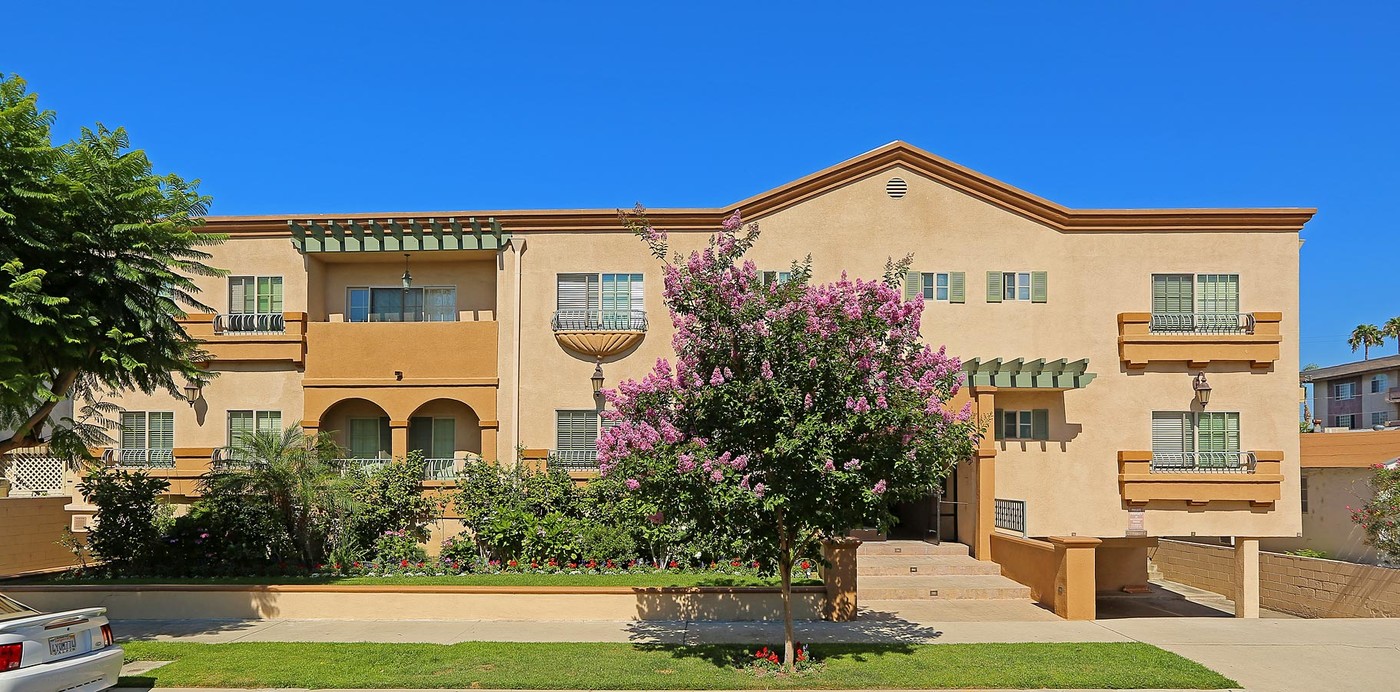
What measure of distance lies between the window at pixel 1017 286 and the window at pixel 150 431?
57.4 ft

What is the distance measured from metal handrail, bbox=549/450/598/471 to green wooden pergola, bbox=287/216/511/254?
14.8ft

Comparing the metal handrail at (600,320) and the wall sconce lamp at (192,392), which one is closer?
the wall sconce lamp at (192,392)

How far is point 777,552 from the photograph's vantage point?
35.9 feet

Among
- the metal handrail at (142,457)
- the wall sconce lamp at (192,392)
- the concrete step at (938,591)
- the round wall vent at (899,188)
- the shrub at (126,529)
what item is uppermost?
the round wall vent at (899,188)

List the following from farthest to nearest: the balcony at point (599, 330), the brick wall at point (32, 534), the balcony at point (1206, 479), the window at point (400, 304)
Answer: the window at point (400, 304), the balcony at point (599, 330), the balcony at point (1206, 479), the brick wall at point (32, 534)

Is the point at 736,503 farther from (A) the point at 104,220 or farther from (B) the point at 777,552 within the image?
(A) the point at 104,220

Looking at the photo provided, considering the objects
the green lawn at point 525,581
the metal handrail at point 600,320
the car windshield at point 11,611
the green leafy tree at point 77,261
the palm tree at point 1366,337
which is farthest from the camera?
the palm tree at point 1366,337

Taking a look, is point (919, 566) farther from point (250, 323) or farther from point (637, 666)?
point (250, 323)

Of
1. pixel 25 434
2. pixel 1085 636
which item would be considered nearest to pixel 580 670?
pixel 1085 636

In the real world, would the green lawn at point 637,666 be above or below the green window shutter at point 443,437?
below

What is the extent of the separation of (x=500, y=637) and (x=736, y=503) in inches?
192

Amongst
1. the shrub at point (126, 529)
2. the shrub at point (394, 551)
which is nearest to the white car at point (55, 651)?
the shrub at point (126, 529)

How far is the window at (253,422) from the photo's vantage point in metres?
20.1

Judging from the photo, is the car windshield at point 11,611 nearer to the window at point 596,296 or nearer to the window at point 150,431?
the window at point 596,296
